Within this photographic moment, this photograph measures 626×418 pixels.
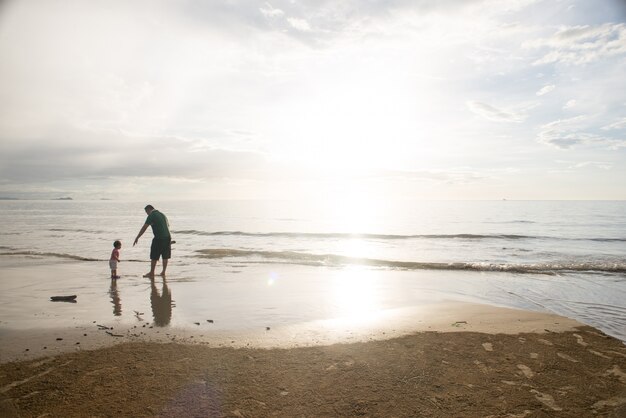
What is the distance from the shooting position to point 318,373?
16.1ft

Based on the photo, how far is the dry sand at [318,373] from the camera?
13.3 ft

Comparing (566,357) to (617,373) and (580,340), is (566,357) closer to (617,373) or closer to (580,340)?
(617,373)

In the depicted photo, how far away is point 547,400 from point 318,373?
2.90 meters

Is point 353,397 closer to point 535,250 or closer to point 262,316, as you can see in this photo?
point 262,316

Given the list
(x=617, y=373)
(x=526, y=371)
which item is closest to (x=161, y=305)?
(x=526, y=371)

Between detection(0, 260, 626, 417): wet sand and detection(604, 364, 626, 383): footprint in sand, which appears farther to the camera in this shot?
detection(604, 364, 626, 383): footprint in sand

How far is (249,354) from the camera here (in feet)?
18.3

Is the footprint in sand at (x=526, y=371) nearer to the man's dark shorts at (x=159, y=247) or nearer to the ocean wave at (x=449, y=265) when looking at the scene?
→ the man's dark shorts at (x=159, y=247)

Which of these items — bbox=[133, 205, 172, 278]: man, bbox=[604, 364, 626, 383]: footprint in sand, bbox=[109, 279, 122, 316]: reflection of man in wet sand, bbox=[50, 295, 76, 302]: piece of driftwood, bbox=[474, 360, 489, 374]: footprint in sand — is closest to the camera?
bbox=[604, 364, 626, 383]: footprint in sand

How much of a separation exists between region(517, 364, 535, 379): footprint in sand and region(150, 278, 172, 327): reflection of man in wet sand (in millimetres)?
6510

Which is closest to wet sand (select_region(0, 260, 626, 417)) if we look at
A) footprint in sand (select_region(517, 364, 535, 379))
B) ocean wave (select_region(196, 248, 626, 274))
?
footprint in sand (select_region(517, 364, 535, 379))

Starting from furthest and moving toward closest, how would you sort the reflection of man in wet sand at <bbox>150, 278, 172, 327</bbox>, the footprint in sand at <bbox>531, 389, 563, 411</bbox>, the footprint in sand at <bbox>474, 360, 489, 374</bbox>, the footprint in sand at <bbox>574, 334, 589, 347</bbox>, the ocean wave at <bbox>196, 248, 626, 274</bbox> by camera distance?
the ocean wave at <bbox>196, 248, 626, 274</bbox>
the reflection of man in wet sand at <bbox>150, 278, 172, 327</bbox>
the footprint in sand at <bbox>574, 334, 589, 347</bbox>
the footprint in sand at <bbox>474, 360, 489, 374</bbox>
the footprint in sand at <bbox>531, 389, 563, 411</bbox>

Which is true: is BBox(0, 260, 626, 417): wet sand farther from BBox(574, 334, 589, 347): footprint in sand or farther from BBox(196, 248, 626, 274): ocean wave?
BBox(196, 248, 626, 274): ocean wave

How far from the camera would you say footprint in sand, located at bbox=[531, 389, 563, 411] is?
4.17 m
